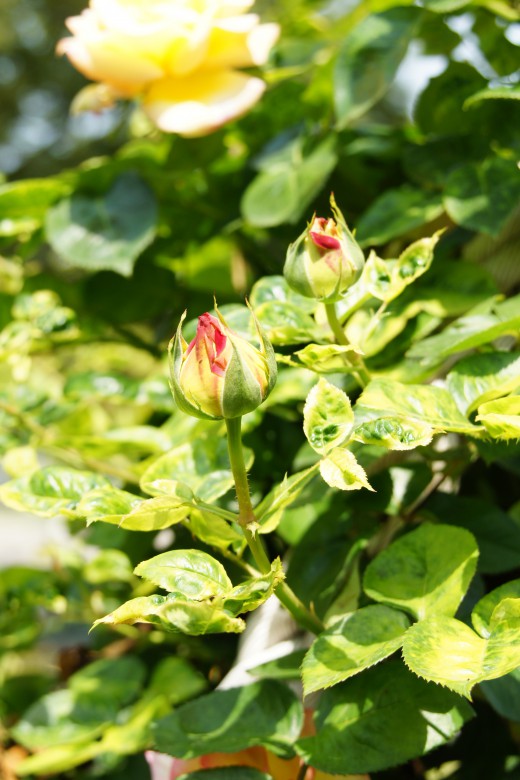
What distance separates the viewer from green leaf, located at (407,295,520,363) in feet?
1.06

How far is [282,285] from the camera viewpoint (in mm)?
374

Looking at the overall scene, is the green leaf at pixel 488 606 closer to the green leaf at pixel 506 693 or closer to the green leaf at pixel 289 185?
the green leaf at pixel 506 693

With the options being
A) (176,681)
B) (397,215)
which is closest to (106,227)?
(397,215)

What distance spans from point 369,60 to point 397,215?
96mm

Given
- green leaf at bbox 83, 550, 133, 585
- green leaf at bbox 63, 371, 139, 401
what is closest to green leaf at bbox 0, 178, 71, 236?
green leaf at bbox 63, 371, 139, 401

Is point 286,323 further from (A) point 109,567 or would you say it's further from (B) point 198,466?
(A) point 109,567

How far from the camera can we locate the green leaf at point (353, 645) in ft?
0.88

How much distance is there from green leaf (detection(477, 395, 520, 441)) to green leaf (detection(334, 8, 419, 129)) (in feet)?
0.80

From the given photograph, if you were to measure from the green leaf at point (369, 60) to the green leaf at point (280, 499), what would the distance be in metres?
0.27

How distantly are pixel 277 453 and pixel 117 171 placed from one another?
0.80 feet

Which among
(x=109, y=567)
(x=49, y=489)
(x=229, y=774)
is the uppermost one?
(x=49, y=489)

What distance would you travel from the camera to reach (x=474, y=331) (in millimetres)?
341

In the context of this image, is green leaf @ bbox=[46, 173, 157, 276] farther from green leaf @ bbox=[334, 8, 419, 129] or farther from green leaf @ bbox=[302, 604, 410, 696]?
green leaf @ bbox=[302, 604, 410, 696]

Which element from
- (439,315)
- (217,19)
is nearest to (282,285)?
(439,315)
